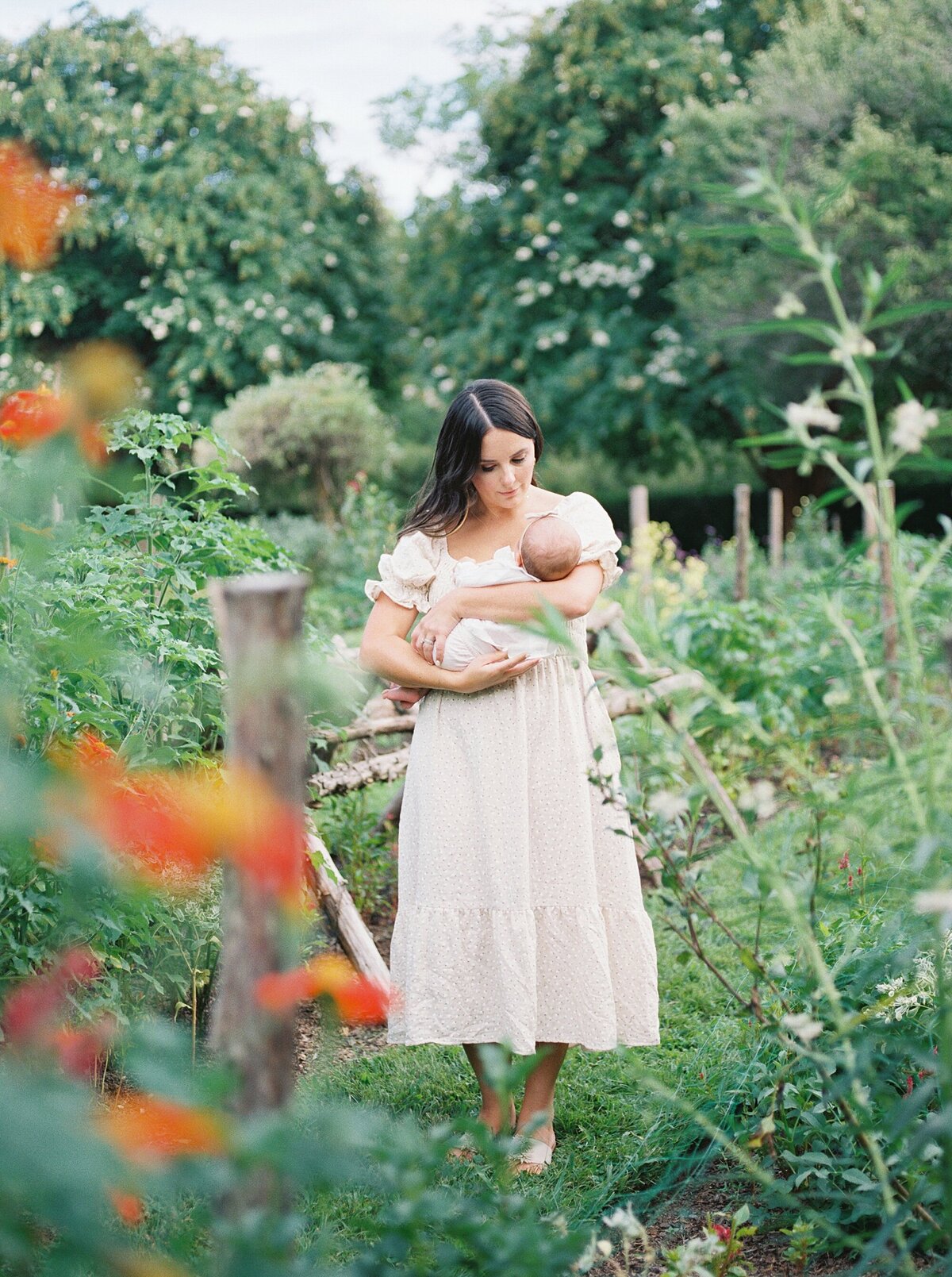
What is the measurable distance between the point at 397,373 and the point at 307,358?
5.93 feet

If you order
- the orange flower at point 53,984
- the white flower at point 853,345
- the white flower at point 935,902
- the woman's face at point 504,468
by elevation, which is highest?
the white flower at point 853,345

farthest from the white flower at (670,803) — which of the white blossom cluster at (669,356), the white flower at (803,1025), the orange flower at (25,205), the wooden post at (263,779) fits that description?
the white blossom cluster at (669,356)

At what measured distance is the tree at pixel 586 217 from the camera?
48.1 feet

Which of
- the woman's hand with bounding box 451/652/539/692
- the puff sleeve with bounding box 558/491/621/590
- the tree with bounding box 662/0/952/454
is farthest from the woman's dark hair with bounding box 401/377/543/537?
the tree with bounding box 662/0/952/454

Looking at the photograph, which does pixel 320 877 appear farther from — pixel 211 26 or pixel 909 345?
pixel 211 26

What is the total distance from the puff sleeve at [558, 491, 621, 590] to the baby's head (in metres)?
0.04

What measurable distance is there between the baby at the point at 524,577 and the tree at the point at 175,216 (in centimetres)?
1381

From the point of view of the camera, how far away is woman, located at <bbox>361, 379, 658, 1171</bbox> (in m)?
2.48

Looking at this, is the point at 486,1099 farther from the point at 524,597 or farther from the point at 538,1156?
the point at 524,597

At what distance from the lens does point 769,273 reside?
12.7m

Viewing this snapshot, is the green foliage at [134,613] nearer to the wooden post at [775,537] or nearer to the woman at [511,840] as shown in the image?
the woman at [511,840]

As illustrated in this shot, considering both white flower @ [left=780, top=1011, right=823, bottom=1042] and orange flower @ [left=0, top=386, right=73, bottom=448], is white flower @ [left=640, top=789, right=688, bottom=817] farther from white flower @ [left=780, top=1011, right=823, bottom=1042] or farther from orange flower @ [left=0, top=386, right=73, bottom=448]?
orange flower @ [left=0, top=386, right=73, bottom=448]

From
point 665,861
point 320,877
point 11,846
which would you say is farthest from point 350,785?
point 665,861

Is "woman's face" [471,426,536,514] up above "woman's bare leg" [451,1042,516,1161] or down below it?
above
